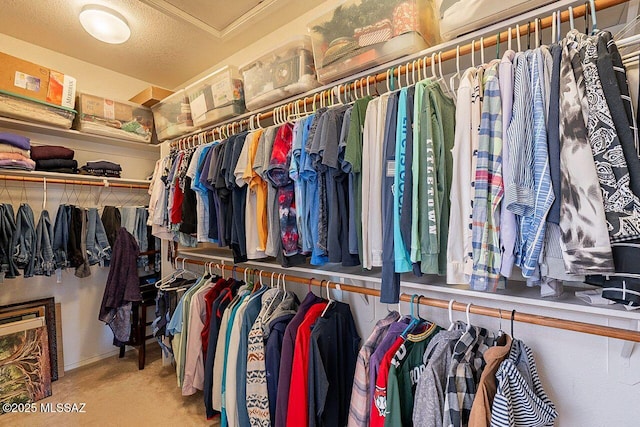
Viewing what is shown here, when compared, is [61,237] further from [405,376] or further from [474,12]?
[474,12]

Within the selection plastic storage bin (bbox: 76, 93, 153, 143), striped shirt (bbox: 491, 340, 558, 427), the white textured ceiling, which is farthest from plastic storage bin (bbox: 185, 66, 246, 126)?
striped shirt (bbox: 491, 340, 558, 427)

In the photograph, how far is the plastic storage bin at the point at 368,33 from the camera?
1178 millimetres

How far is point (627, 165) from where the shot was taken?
680 mm

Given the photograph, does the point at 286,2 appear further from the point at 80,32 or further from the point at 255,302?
the point at 255,302

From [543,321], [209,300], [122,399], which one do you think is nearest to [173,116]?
[209,300]

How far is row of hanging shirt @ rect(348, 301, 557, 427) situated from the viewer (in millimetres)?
884

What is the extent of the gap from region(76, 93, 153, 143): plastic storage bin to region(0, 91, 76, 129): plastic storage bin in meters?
0.10

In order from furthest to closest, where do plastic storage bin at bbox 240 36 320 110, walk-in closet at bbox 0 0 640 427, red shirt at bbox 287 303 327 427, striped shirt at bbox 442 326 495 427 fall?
plastic storage bin at bbox 240 36 320 110 < red shirt at bbox 287 303 327 427 < striped shirt at bbox 442 326 495 427 < walk-in closet at bbox 0 0 640 427

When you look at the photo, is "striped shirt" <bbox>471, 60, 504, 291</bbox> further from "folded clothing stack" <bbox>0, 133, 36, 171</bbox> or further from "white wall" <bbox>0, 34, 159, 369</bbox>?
"white wall" <bbox>0, 34, 159, 369</bbox>

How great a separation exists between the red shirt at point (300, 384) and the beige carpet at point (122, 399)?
873 millimetres

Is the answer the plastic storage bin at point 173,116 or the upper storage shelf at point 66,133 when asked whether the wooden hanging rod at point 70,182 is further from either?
the plastic storage bin at point 173,116

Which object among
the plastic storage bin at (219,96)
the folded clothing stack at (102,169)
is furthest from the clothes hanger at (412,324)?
the folded clothing stack at (102,169)

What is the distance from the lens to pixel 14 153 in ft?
6.67

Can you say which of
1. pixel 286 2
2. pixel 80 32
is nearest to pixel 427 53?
pixel 286 2
